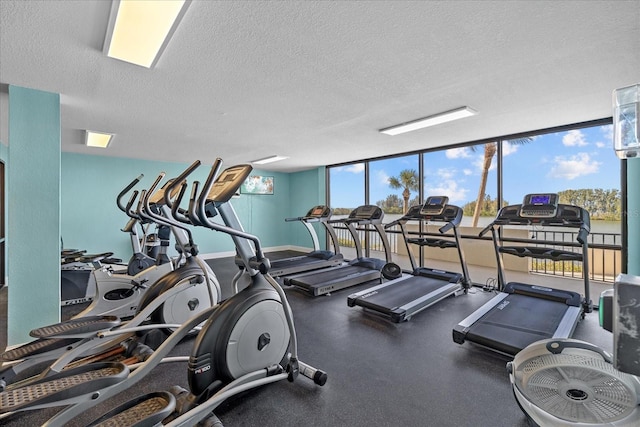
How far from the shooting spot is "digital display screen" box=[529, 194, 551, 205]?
3440mm

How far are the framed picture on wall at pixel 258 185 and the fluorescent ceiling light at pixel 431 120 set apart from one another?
4844 millimetres

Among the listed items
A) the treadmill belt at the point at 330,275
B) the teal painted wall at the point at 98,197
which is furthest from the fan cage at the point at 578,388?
the teal painted wall at the point at 98,197

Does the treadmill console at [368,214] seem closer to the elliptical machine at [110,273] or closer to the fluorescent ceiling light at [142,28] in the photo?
the elliptical machine at [110,273]

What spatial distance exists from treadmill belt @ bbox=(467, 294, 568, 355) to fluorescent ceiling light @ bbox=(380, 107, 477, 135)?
2.25 meters

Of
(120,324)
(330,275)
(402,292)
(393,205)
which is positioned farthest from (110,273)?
(393,205)

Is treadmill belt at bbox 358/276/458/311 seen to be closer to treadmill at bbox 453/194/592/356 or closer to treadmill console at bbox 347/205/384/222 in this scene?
treadmill at bbox 453/194/592/356

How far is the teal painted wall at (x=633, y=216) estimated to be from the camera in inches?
128

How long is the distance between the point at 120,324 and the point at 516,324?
3511 millimetres

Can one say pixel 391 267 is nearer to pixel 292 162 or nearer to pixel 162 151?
pixel 292 162

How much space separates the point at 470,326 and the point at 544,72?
7.64ft

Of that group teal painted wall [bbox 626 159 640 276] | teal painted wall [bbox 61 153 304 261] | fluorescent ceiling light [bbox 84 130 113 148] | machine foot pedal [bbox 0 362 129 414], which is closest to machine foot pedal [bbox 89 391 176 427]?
machine foot pedal [bbox 0 362 129 414]

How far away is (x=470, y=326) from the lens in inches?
109

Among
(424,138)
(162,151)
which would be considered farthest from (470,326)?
(162,151)

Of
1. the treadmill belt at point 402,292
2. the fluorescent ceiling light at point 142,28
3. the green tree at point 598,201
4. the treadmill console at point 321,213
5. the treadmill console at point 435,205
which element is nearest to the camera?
the fluorescent ceiling light at point 142,28
